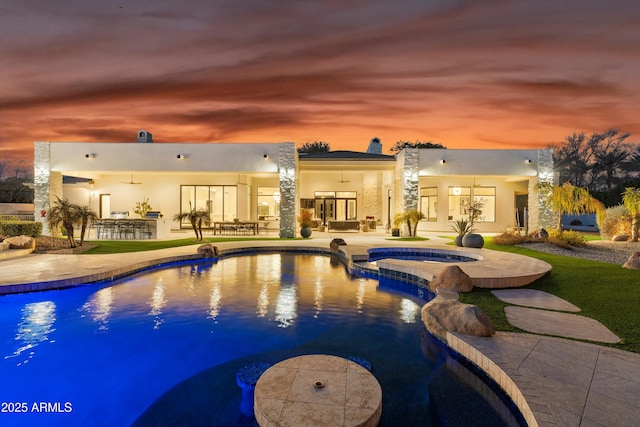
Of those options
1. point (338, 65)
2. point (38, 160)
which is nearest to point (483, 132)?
point (338, 65)

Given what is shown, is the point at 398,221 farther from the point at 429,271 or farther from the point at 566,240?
the point at 429,271

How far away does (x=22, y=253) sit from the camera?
10055mm

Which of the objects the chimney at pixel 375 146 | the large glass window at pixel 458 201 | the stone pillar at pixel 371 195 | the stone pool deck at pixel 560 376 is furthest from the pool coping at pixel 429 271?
the chimney at pixel 375 146

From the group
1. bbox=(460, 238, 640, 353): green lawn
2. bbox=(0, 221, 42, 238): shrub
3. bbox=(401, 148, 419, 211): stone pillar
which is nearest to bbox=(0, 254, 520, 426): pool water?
bbox=(460, 238, 640, 353): green lawn

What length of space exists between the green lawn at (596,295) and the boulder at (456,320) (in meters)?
0.45

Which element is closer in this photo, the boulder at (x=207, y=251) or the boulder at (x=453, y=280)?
the boulder at (x=453, y=280)

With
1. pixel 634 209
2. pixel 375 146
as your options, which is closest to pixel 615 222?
pixel 634 209

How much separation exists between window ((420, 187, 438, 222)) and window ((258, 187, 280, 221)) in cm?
818

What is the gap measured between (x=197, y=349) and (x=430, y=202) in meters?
17.4

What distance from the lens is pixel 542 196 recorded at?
53.9 feet

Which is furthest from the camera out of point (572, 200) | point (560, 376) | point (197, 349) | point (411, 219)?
point (411, 219)

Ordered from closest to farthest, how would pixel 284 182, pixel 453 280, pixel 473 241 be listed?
1. pixel 453 280
2. pixel 473 241
3. pixel 284 182

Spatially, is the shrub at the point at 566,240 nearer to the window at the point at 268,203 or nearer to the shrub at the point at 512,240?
the shrub at the point at 512,240

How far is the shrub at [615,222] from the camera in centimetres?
1359
